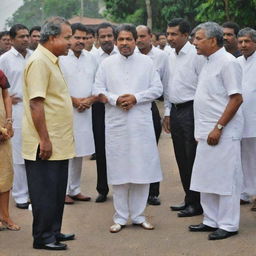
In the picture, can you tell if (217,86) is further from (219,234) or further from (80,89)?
(80,89)

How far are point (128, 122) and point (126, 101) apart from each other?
0.78 ft

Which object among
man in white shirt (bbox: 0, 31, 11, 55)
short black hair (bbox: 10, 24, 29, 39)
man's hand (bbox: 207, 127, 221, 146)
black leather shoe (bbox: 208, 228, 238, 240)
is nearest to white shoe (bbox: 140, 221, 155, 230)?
black leather shoe (bbox: 208, 228, 238, 240)

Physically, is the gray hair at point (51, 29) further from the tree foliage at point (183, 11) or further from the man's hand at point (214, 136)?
the tree foliage at point (183, 11)

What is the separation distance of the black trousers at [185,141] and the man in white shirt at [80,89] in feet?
3.39

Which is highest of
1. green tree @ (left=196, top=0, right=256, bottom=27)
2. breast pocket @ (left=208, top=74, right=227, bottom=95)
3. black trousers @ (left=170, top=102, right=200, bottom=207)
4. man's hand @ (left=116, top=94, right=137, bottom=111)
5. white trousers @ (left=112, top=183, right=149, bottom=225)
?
green tree @ (left=196, top=0, right=256, bottom=27)

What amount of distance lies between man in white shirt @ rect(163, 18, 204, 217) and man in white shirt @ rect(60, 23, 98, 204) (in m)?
1.01

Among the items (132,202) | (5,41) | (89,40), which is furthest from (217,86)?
(5,41)

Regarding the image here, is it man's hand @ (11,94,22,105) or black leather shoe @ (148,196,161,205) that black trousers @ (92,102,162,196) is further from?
man's hand @ (11,94,22,105)

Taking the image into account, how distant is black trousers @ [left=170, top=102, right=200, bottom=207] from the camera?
22.8ft

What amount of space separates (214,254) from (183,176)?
1729 mm

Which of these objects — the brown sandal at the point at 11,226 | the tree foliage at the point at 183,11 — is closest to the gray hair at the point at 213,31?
the brown sandal at the point at 11,226

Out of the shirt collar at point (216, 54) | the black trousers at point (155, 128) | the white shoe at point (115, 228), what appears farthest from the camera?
the black trousers at point (155, 128)

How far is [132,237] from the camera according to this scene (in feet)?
20.5

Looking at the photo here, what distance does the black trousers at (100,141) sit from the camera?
7.83 m
